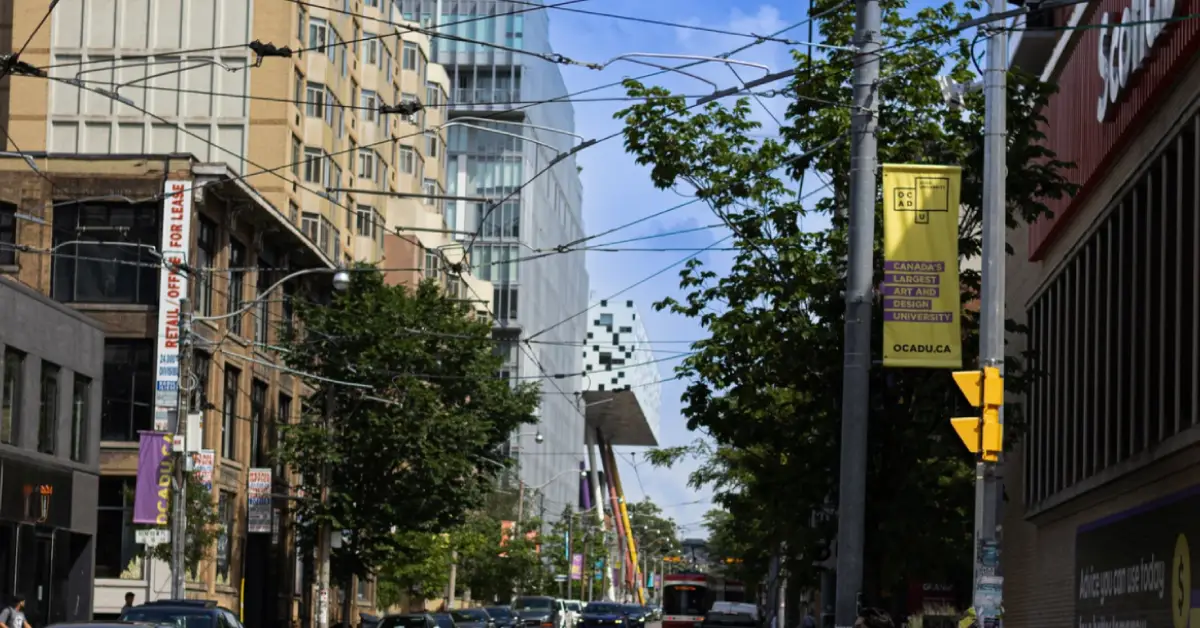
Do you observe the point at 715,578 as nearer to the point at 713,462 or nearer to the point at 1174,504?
the point at 713,462

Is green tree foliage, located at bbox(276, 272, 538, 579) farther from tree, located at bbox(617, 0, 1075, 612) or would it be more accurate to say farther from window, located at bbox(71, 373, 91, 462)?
tree, located at bbox(617, 0, 1075, 612)

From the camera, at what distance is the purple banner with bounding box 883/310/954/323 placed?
60.3 ft

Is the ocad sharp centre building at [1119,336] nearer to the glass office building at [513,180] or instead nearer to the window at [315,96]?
the window at [315,96]

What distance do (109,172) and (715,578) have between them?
48.3 m

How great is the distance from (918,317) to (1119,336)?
6248 mm

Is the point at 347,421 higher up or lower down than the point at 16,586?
higher up

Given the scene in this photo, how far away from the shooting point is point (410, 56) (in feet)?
273

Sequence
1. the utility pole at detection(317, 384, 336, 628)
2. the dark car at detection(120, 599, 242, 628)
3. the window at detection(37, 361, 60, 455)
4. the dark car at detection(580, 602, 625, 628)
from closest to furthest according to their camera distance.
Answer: the dark car at detection(120, 599, 242, 628), the window at detection(37, 361, 60, 455), the utility pole at detection(317, 384, 336, 628), the dark car at detection(580, 602, 625, 628)

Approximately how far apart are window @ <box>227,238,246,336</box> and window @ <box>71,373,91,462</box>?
31.3 feet

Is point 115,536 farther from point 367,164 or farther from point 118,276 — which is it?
point 367,164

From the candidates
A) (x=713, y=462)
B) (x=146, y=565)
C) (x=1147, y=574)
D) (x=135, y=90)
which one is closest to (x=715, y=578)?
(x=713, y=462)

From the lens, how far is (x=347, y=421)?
50781mm

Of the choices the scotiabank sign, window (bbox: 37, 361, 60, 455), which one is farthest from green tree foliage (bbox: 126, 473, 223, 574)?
the scotiabank sign

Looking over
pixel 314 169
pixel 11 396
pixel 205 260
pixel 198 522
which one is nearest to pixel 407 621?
pixel 198 522
